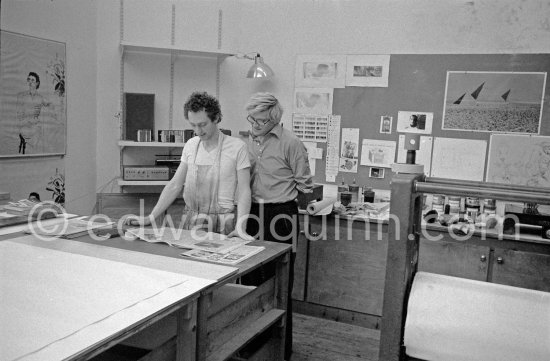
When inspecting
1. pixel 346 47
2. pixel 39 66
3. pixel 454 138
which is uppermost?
pixel 346 47

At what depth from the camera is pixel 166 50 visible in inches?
170

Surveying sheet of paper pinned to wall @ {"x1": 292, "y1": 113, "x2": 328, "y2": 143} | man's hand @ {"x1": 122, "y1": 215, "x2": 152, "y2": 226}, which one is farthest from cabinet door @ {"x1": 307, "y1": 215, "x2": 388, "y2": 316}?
man's hand @ {"x1": 122, "y1": 215, "x2": 152, "y2": 226}

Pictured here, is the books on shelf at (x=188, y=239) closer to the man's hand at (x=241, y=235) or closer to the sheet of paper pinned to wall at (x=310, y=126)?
the man's hand at (x=241, y=235)

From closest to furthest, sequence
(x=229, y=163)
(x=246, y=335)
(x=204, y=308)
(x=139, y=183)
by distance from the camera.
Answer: (x=204, y=308)
(x=246, y=335)
(x=229, y=163)
(x=139, y=183)

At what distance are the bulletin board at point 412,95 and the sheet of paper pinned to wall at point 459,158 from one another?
0.12 feet

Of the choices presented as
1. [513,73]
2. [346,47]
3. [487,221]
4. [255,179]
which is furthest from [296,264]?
[513,73]

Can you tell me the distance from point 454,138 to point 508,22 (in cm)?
91

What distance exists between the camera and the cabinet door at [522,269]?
9.96 feet

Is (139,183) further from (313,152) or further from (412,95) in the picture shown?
(412,95)

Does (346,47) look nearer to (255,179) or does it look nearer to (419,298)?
(255,179)

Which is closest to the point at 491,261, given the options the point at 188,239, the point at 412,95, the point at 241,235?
the point at 412,95

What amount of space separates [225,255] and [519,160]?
8.31 feet

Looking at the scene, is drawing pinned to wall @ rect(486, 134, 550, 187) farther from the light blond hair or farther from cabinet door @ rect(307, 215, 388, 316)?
the light blond hair

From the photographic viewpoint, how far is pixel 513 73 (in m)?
3.59
